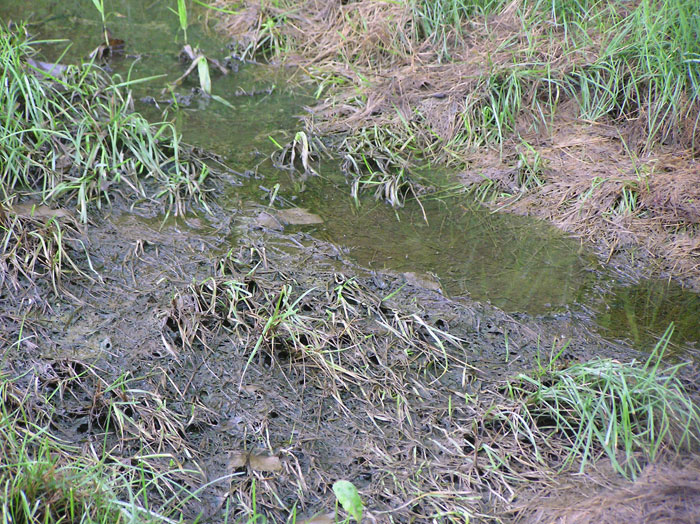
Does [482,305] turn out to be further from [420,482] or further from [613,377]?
[420,482]

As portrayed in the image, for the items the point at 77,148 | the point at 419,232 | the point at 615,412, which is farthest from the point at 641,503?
the point at 77,148

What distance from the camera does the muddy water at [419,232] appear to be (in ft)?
9.73

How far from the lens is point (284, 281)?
2889 mm

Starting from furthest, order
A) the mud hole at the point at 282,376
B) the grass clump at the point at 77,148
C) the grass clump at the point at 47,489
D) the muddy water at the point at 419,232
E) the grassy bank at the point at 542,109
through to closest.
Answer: the grassy bank at the point at 542,109 < the grass clump at the point at 77,148 < the muddy water at the point at 419,232 < the mud hole at the point at 282,376 < the grass clump at the point at 47,489

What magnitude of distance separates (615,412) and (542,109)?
2421 mm

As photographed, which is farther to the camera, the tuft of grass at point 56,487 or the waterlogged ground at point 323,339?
the waterlogged ground at point 323,339

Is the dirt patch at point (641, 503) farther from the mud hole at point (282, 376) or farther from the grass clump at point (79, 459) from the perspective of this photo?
the grass clump at point (79, 459)

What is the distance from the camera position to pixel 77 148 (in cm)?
333

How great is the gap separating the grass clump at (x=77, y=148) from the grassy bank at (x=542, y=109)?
1037 millimetres

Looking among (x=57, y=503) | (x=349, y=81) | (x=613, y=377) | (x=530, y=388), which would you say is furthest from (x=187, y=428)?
(x=349, y=81)

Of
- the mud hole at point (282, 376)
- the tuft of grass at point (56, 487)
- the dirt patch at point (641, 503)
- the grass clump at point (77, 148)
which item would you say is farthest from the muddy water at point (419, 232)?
the tuft of grass at point (56, 487)

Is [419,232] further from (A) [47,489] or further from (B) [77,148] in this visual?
(A) [47,489]

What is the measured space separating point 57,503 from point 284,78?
3.66 metres

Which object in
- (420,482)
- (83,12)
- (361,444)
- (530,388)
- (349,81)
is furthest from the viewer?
(83,12)
